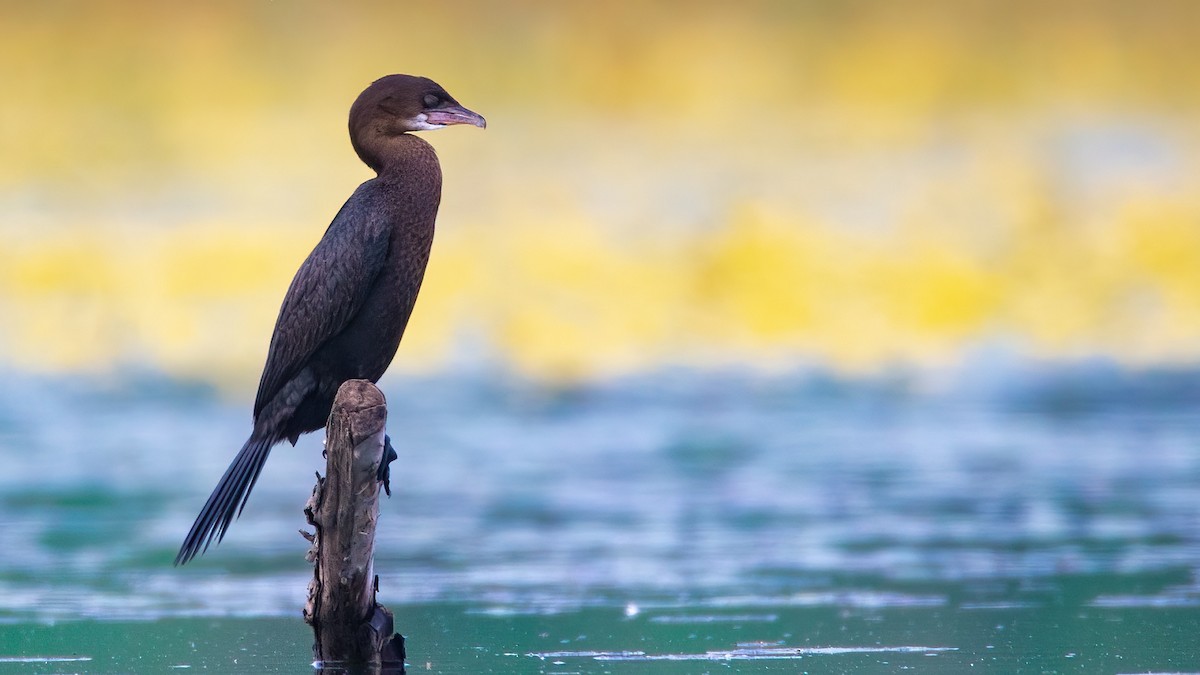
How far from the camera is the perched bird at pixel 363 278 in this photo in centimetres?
636

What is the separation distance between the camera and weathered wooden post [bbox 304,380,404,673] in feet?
19.3

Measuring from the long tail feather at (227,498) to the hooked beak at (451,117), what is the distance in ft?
3.81

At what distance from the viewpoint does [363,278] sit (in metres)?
6.34

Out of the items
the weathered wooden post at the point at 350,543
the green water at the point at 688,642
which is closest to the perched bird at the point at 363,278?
the weathered wooden post at the point at 350,543

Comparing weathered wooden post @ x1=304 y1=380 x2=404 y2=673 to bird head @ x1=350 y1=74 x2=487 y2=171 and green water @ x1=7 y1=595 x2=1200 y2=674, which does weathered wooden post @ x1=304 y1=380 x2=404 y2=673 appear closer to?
green water @ x1=7 y1=595 x2=1200 y2=674

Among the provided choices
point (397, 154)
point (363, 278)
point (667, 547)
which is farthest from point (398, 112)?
point (667, 547)

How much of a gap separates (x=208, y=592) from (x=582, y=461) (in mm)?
9122

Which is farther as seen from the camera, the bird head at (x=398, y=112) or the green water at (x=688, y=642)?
the green water at (x=688, y=642)

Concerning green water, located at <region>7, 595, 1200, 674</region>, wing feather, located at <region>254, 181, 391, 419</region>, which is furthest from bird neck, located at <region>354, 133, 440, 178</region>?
green water, located at <region>7, 595, 1200, 674</region>

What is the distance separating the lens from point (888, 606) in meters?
8.62

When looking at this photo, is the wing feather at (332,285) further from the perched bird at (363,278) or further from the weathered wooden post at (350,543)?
the weathered wooden post at (350,543)

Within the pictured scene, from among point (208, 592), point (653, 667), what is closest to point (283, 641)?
point (653, 667)

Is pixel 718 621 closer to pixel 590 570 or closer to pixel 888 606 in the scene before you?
pixel 888 606

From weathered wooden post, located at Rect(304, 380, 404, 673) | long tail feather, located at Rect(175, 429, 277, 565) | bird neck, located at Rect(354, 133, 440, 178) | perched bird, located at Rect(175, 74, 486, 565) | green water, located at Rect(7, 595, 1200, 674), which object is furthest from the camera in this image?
green water, located at Rect(7, 595, 1200, 674)
